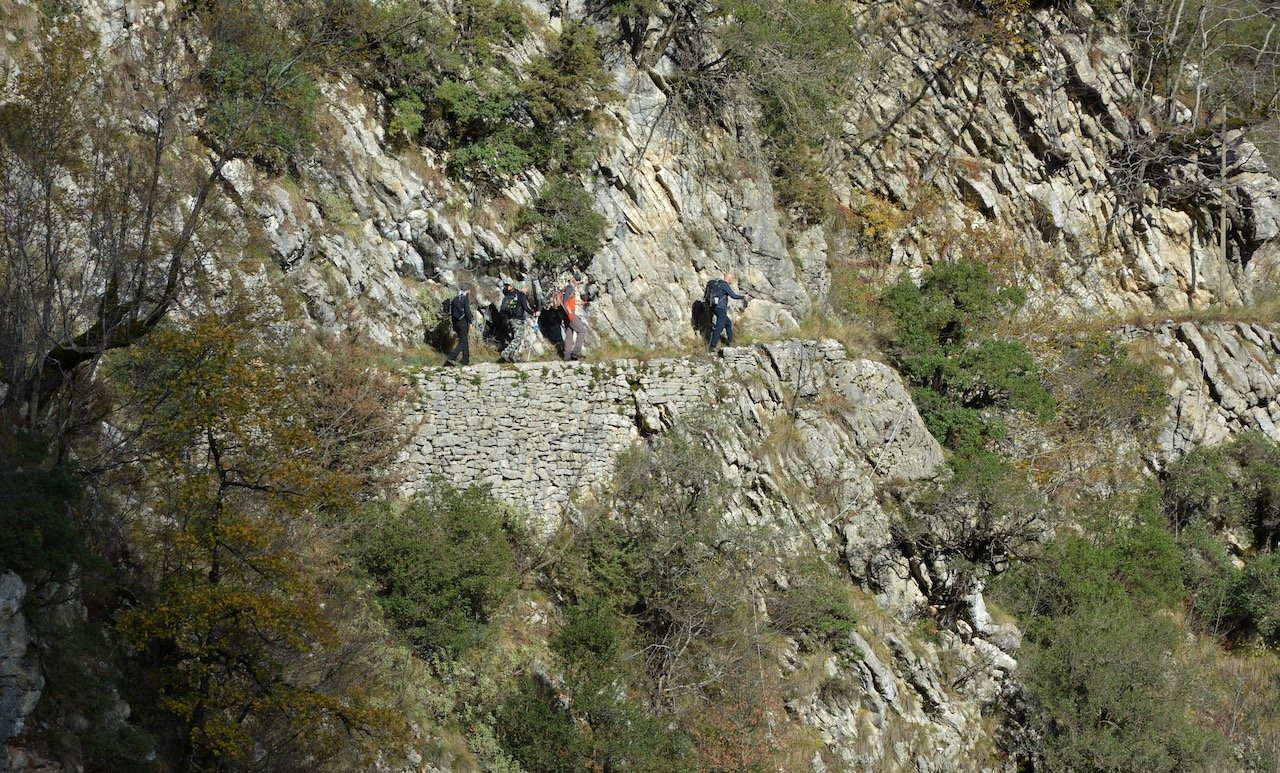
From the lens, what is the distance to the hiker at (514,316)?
1919cm

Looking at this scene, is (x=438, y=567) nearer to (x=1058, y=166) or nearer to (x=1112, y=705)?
(x=1112, y=705)

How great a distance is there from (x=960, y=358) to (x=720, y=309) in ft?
18.4

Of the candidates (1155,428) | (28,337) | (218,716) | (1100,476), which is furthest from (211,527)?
(1155,428)

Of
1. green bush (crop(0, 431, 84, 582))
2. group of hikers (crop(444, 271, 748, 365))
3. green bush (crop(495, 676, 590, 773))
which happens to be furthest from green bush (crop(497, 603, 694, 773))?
green bush (crop(0, 431, 84, 582))

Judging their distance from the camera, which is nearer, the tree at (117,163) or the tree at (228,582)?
the tree at (228,582)

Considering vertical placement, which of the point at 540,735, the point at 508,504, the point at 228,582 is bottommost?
the point at 540,735

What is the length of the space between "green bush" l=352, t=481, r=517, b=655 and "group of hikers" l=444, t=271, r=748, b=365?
10.6 ft

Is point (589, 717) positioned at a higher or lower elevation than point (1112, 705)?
higher

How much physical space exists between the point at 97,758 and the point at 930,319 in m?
17.4

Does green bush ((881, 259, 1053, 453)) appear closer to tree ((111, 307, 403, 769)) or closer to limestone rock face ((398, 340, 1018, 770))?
limestone rock face ((398, 340, 1018, 770))

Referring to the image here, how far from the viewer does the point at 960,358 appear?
74.0 feet

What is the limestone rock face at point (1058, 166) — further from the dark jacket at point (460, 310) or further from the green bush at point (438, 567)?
the green bush at point (438, 567)

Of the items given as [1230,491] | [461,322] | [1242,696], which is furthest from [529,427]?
[1230,491]

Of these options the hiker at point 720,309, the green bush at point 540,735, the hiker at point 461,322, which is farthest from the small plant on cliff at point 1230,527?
the hiker at point 461,322
